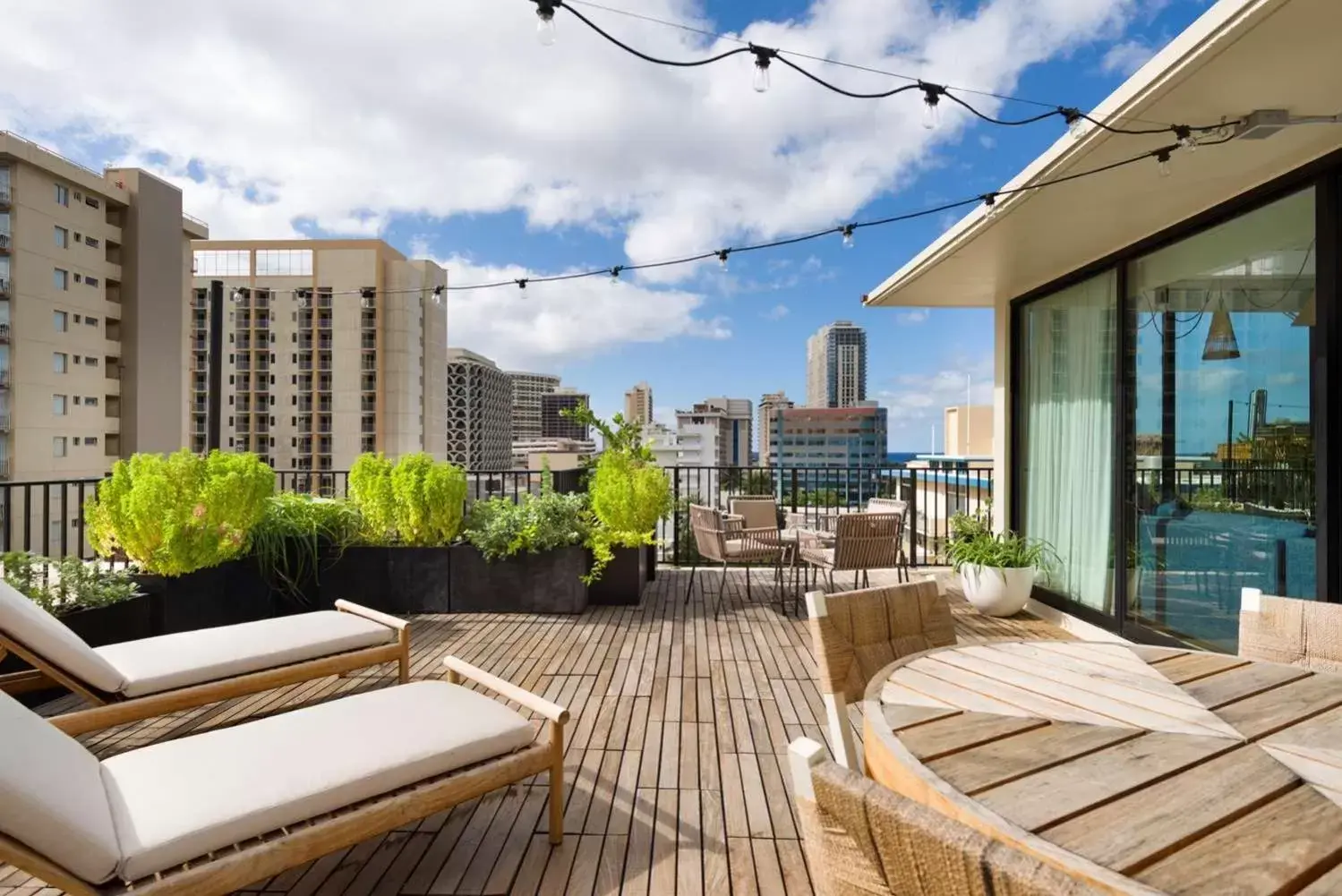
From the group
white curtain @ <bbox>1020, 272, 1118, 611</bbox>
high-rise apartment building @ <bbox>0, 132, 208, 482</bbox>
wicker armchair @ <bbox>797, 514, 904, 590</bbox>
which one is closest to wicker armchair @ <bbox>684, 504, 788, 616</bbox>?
wicker armchair @ <bbox>797, 514, 904, 590</bbox>

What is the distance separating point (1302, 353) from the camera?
10.2 feet

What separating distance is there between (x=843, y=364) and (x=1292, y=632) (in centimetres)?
7602

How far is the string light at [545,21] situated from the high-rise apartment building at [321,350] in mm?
56853

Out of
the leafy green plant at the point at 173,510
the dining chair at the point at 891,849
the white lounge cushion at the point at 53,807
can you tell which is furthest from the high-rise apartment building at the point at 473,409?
the dining chair at the point at 891,849

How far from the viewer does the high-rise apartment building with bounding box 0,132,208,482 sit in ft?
111

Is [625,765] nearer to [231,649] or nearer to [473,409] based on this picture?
[231,649]

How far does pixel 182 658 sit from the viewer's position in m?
2.70

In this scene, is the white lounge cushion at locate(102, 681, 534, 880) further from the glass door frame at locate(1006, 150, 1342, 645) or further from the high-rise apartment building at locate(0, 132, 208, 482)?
the high-rise apartment building at locate(0, 132, 208, 482)

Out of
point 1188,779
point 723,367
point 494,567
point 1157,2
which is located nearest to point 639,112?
point 1157,2

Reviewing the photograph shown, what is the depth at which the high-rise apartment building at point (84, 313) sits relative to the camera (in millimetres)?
33875

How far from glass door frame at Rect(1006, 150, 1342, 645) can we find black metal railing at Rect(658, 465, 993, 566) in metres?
1.70

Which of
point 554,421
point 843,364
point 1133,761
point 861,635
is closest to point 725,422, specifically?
point 843,364

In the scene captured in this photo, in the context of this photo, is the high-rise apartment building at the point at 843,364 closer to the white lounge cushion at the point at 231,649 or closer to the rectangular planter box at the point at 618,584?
the rectangular planter box at the point at 618,584

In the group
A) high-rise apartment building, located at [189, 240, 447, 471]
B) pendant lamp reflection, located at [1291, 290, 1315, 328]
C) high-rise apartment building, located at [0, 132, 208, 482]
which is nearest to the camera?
pendant lamp reflection, located at [1291, 290, 1315, 328]
